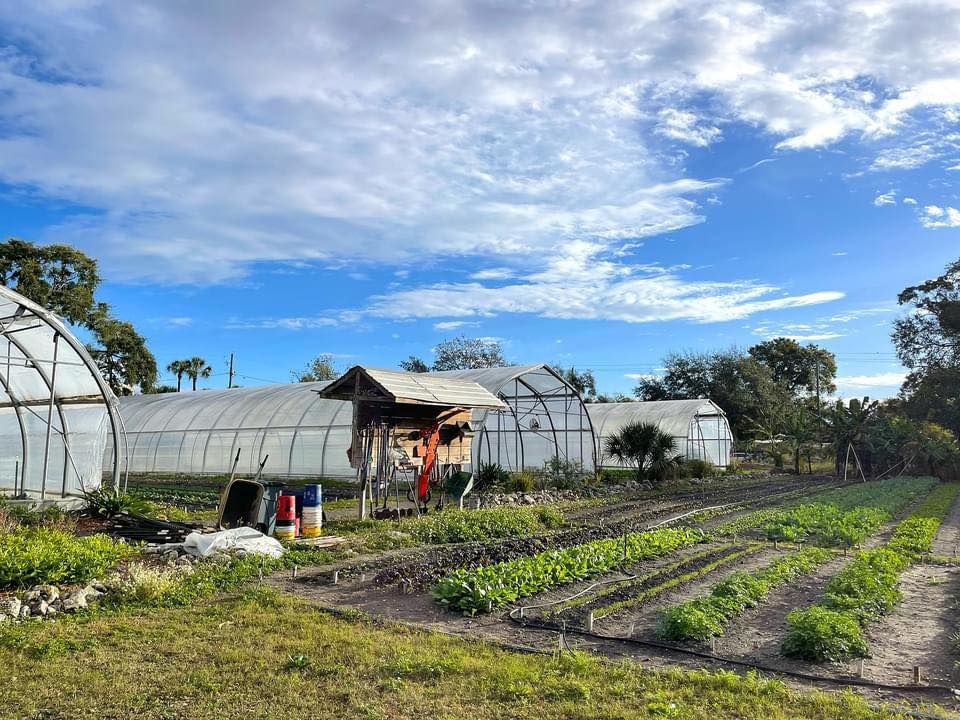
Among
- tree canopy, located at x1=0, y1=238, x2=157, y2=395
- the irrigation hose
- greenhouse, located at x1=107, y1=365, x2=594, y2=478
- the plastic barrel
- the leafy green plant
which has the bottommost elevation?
the irrigation hose

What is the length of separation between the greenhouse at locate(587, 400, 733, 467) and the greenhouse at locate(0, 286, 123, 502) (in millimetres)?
24257

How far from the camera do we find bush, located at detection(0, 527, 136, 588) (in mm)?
8359

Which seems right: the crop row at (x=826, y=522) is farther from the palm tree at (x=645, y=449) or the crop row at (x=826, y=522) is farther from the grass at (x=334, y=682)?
the grass at (x=334, y=682)

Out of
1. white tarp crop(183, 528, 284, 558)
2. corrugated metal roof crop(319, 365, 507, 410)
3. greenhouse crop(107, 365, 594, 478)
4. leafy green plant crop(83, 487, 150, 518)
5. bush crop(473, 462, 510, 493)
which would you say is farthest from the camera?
greenhouse crop(107, 365, 594, 478)

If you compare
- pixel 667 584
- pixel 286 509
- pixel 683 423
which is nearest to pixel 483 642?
pixel 667 584

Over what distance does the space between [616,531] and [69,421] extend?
480 inches

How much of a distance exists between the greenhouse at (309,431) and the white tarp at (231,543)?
41.2 ft

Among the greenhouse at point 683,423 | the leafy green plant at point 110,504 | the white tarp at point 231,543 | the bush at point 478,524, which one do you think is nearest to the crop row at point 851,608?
Result: the bush at point 478,524

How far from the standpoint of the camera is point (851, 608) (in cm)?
787

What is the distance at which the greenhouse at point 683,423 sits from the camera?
3712 cm

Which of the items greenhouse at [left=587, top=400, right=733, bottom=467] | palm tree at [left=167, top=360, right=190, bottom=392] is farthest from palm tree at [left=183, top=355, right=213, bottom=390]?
greenhouse at [left=587, top=400, right=733, bottom=467]

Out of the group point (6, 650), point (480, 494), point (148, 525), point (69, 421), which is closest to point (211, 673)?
point (6, 650)

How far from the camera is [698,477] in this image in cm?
3156

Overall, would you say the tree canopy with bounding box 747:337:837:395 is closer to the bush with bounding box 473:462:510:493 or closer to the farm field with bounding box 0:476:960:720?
the bush with bounding box 473:462:510:493
